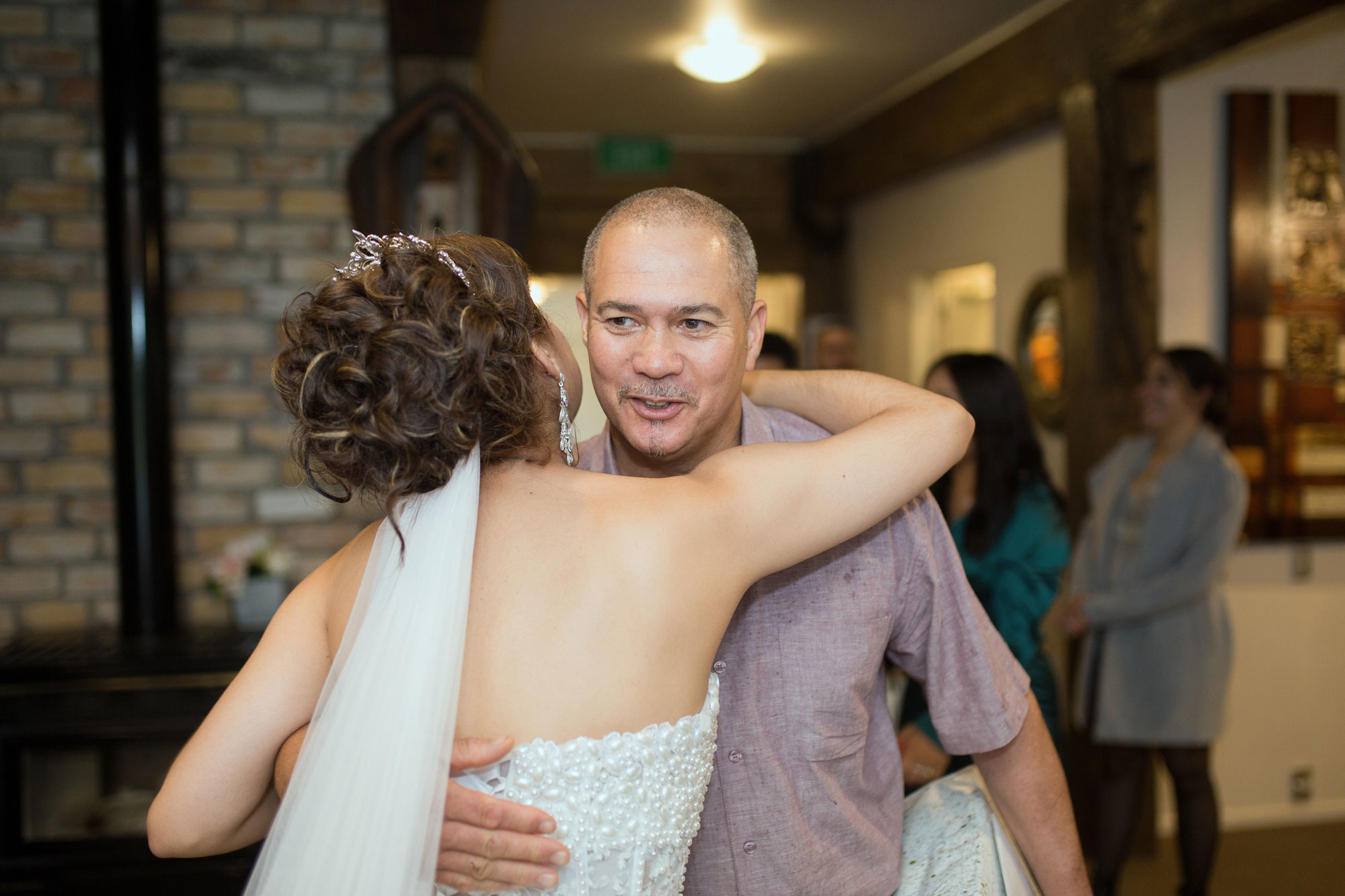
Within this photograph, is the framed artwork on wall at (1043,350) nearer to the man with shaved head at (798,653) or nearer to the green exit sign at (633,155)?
the green exit sign at (633,155)

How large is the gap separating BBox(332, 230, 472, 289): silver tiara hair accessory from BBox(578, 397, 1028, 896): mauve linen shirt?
68 cm

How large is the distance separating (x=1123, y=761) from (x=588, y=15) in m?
3.63

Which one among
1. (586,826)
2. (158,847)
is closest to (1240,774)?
(586,826)

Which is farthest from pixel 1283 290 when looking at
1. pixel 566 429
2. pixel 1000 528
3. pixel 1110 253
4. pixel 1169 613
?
→ pixel 566 429

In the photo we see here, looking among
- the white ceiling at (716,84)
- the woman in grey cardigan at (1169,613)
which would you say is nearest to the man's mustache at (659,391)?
the white ceiling at (716,84)

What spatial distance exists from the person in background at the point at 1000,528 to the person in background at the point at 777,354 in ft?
1.84

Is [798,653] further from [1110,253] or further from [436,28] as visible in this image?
[1110,253]

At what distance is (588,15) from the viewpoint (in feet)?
14.7

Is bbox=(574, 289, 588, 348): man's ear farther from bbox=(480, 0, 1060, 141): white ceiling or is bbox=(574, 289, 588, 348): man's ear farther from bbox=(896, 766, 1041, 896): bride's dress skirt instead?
bbox=(480, 0, 1060, 141): white ceiling

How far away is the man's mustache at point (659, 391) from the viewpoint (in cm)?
152

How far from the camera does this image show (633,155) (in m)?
6.66

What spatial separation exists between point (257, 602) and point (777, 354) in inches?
70.2

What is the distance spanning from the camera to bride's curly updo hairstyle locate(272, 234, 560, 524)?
1120mm

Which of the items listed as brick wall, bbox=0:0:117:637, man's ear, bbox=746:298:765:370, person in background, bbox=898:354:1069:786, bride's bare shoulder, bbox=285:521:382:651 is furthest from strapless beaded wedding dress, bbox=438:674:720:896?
brick wall, bbox=0:0:117:637
